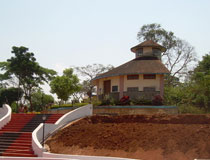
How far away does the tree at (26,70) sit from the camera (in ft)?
139

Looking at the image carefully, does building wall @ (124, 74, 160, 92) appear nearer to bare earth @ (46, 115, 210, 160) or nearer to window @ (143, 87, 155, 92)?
window @ (143, 87, 155, 92)

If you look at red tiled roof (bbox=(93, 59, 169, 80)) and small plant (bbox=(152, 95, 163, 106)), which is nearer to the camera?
small plant (bbox=(152, 95, 163, 106))

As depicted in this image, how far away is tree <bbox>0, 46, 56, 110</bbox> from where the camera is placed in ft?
139

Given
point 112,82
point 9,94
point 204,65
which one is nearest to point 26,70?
point 9,94

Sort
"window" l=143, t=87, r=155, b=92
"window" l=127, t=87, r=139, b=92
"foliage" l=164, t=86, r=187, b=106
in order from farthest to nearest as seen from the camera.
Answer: "foliage" l=164, t=86, r=187, b=106 → "window" l=127, t=87, r=139, b=92 → "window" l=143, t=87, r=155, b=92

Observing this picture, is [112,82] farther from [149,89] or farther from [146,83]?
[149,89]

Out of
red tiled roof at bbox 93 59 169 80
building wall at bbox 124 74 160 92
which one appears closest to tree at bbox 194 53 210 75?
red tiled roof at bbox 93 59 169 80

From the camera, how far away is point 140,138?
699 inches

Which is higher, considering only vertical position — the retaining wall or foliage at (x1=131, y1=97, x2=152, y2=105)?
foliage at (x1=131, y1=97, x2=152, y2=105)

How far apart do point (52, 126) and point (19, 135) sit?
2398mm

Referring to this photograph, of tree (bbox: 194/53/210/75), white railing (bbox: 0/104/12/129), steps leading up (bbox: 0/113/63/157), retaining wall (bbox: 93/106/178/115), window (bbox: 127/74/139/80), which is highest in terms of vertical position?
tree (bbox: 194/53/210/75)

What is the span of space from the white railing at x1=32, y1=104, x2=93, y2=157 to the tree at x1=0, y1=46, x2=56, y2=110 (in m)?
21.7

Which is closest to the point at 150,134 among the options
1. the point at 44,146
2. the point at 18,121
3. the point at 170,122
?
the point at 170,122

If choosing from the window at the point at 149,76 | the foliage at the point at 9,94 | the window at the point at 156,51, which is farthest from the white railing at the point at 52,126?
the foliage at the point at 9,94
